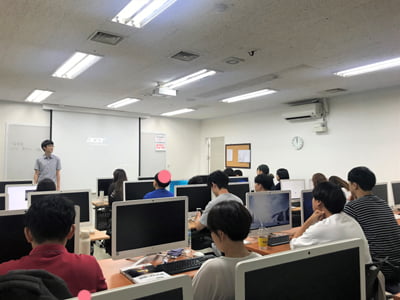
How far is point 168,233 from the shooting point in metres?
2.31

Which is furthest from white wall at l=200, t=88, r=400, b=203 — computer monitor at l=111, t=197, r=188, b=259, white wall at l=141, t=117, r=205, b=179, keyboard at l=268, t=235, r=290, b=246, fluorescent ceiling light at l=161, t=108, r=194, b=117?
computer monitor at l=111, t=197, r=188, b=259

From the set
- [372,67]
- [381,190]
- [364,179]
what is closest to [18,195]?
[364,179]

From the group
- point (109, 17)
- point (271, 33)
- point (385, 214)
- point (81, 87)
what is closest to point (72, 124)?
point (81, 87)

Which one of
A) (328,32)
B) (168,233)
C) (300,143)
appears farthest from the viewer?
(300,143)

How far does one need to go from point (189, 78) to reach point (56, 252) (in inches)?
152

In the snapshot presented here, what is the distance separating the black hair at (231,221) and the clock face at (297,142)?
5795 mm

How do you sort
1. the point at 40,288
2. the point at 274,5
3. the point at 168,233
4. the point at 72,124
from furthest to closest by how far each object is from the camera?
the point at 72,124
the point at 274,5
the point at 168,233
the point at 40,288

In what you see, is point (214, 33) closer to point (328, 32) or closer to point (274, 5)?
point (274, 5)

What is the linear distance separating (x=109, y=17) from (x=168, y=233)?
6.67 ft

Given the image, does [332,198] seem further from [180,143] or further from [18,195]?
[180,143]

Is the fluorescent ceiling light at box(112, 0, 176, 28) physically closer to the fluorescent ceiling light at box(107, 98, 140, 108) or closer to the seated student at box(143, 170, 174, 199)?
the seated student at box(143, 170, 174, 199)

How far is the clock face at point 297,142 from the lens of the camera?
690 centimetres

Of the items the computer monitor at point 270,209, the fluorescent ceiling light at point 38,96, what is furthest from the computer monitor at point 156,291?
the fluorescent ceiling light at point 38,96

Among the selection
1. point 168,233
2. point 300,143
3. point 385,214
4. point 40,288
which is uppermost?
point 300,143
